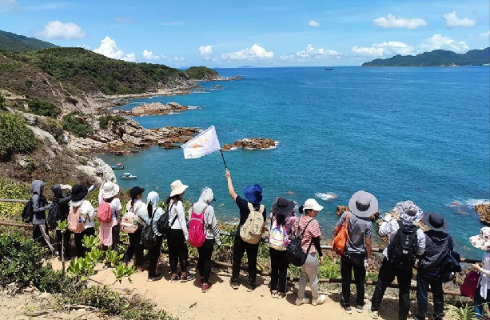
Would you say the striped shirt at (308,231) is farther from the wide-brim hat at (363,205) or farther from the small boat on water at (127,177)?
the small boat on water at (127,177)

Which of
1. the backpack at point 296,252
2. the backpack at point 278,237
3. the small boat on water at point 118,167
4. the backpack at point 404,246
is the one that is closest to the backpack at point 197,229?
the backpack at point 278,237

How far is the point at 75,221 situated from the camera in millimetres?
6305

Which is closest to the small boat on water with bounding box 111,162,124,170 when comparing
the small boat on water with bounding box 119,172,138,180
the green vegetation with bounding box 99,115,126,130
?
the small boat on water with bounding box 119,172,138,180

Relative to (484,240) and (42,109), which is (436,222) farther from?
(42,109)

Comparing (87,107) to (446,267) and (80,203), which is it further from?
(446,267)

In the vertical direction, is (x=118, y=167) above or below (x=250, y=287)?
below

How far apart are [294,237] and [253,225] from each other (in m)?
0.69

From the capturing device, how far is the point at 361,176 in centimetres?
3027

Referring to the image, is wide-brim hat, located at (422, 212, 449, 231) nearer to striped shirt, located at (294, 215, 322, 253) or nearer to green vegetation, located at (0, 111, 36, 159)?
striped shirt, located at (294, 215, 322, 253)

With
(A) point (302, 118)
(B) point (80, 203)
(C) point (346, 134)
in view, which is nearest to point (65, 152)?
(B) point (80, 203)

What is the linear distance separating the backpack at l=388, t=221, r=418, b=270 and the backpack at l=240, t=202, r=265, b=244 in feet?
6.72

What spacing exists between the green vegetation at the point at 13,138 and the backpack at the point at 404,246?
55.4 ft

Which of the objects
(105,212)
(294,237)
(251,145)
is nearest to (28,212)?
(105,212)

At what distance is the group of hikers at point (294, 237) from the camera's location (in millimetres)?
5156
